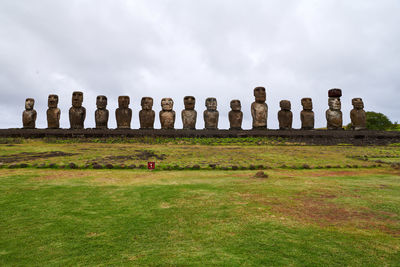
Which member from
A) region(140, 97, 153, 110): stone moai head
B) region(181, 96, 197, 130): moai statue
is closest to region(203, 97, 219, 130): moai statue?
region(181, 96, 197, 130): moai statue

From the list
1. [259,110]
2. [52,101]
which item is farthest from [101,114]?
[259,110]

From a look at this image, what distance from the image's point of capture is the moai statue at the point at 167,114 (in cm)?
2050

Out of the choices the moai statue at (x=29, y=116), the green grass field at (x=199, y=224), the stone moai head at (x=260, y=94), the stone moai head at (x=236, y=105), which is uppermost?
the stone moai head at (x=260, y=94)

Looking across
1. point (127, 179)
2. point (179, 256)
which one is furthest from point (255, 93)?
point (179, 256)

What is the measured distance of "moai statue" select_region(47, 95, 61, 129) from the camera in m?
20.6

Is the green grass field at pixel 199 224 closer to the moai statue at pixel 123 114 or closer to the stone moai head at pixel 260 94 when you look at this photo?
the moai statue at pixel 123 114

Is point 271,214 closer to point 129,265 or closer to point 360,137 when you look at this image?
point 129,265

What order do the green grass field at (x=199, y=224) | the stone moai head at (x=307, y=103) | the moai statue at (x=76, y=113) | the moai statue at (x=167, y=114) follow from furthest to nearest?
the stone moai head at (x=307, y=103) → the moai statue at (x=76, y=113) → the moai statue at (x=167, y=114) → the green grass field at (x=199, y=224)

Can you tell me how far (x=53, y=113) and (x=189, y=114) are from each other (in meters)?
10.8

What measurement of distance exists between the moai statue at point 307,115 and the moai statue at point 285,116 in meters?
1.13

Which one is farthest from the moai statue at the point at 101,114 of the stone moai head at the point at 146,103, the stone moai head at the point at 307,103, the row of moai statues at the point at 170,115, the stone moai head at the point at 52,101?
the stone moai head at the point at 307,103

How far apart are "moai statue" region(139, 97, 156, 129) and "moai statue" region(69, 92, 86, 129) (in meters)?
4.90

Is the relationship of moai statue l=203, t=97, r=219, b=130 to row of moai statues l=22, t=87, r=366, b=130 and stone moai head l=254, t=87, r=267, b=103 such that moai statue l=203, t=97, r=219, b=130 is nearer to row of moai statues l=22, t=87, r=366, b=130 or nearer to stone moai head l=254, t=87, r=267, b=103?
row of moai statues l=22, t=87, r=366, b=130

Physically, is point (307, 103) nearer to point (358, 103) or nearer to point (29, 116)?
point (358, 103)
